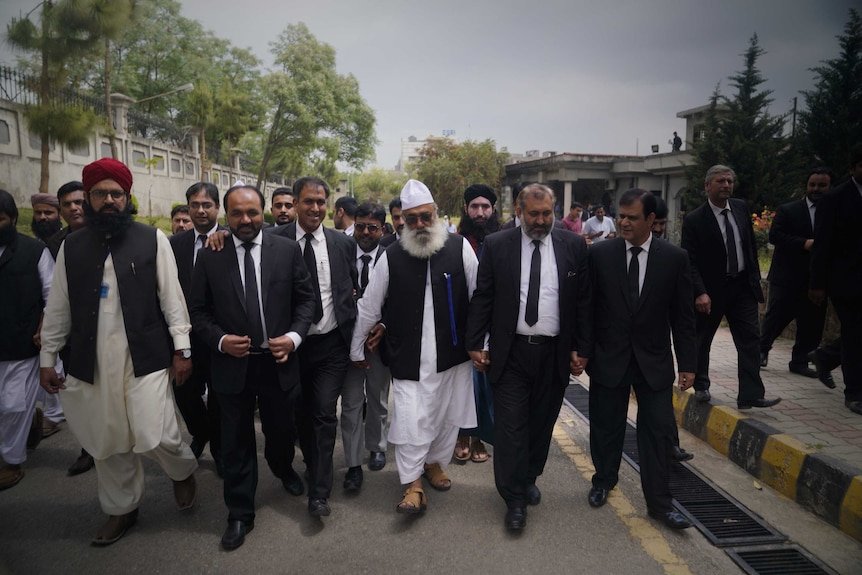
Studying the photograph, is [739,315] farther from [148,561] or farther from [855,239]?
[148,561]

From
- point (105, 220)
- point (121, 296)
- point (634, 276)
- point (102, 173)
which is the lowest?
point (121, 296)

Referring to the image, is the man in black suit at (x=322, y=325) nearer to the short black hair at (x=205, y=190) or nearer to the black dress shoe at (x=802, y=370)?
the short black hair at (x=205, y=190)

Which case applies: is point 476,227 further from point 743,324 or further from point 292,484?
point 292,484

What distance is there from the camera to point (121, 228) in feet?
11.3

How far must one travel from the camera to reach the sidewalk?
3.63 m

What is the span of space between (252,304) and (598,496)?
8.60 ft

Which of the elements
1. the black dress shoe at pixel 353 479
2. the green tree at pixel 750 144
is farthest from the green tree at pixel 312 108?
the black dress shoe at pixel 353 479

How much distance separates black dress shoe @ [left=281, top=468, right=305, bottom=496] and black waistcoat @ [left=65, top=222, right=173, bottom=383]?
3.92 feet

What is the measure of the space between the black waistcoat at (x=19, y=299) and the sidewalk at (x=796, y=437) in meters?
5.58

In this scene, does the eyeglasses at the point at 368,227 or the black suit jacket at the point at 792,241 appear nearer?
the eyeglasses at the point at 368,227

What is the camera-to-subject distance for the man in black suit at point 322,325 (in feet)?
12.6

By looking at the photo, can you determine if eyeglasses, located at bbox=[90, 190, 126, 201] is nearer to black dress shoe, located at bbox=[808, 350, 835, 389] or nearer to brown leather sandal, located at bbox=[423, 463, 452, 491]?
brown leather sandal, located at bbox=[423, 463, 452, 491]

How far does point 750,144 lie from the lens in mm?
20234

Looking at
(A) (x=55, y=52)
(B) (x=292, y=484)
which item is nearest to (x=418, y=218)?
(B) (x=292, y=484)
